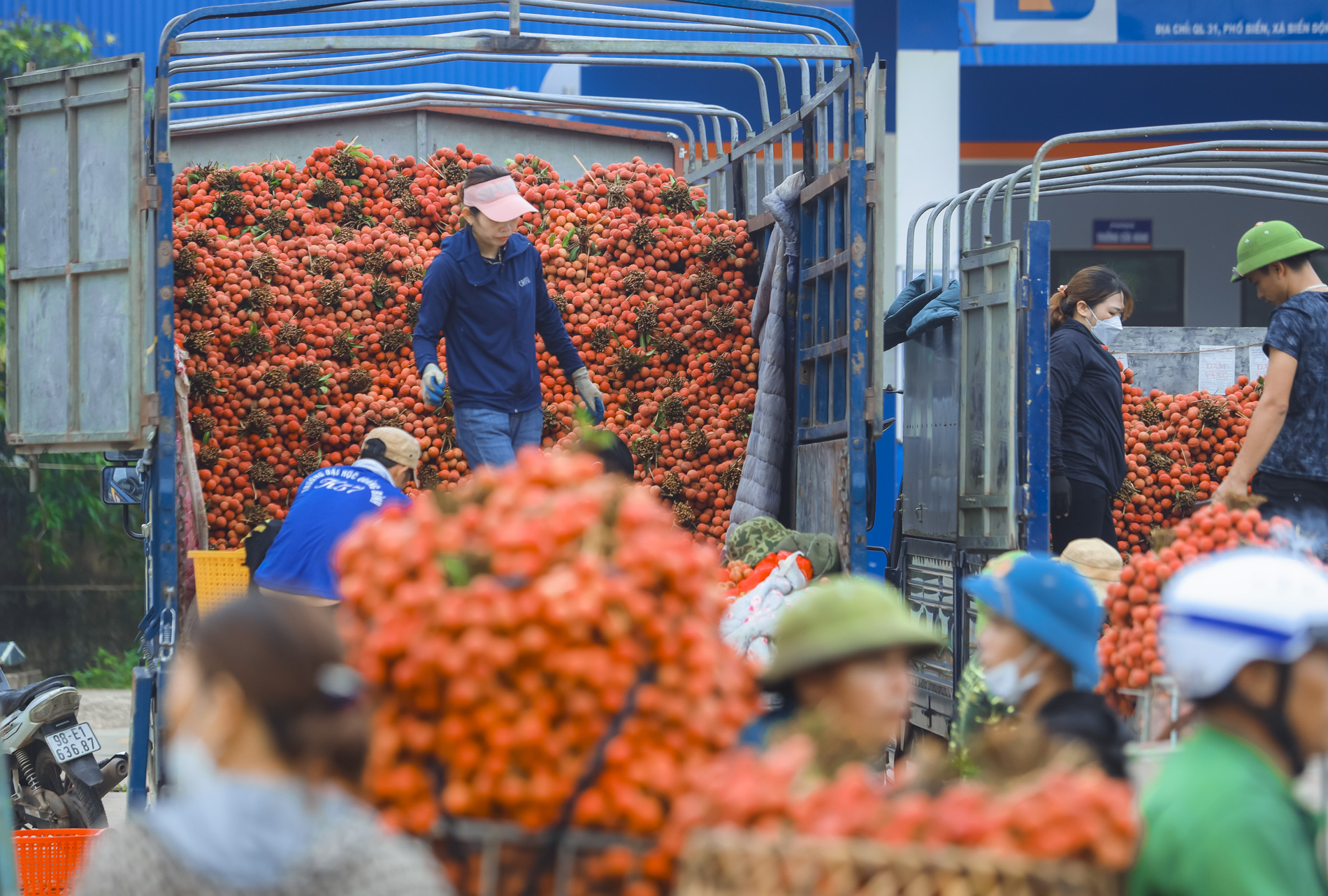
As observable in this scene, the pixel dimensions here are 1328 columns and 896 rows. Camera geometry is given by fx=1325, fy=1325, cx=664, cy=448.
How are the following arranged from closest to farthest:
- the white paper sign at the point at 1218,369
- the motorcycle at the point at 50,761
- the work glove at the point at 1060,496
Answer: the work glove at the point at 1060,496 → the motorcycle at the point at 50,761 → the white paper sign at the point at 1218,369

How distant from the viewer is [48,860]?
452 centimetres

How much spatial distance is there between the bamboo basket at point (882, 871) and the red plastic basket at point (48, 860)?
3528mm

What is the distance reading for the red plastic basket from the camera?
14.7ft

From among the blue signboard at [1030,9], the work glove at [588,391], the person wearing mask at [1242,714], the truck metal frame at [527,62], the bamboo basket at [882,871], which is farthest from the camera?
the blue signboard at [1030,9]

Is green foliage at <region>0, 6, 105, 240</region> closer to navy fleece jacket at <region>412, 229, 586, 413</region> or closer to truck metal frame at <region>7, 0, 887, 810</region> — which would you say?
truck metal frame at <region>7, 0, 887, 810</region>

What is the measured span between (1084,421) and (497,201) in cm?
277

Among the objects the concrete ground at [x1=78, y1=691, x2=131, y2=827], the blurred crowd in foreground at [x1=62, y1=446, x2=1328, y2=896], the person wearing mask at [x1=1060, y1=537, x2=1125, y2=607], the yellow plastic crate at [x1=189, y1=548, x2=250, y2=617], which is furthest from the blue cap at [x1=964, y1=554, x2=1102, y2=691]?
the concrete ground at [x1=78, y1=691, x2=131, y2=827]

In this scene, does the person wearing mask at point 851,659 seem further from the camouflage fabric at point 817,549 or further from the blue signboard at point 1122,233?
the blue signboard at point 1122,233

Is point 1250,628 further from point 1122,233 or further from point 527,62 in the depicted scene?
point 1122,233

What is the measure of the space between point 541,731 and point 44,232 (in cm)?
418

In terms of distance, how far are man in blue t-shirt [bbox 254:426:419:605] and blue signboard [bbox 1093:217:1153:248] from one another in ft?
34.6

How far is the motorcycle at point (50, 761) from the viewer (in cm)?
591

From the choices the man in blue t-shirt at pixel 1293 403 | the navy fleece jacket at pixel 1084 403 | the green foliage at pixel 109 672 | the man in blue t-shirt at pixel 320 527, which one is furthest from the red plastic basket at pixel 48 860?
the green foliage at pixel 109 672

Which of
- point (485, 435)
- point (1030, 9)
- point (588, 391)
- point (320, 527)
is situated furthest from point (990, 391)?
point (1030, 9)
